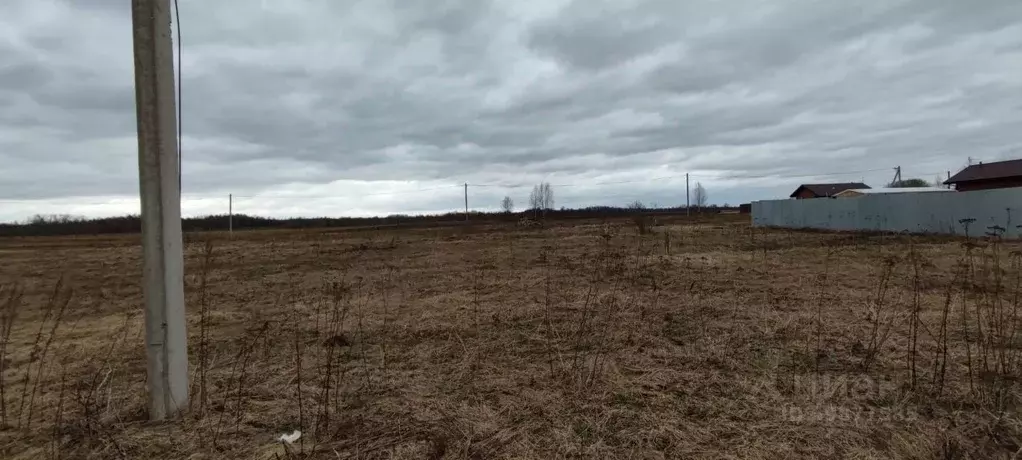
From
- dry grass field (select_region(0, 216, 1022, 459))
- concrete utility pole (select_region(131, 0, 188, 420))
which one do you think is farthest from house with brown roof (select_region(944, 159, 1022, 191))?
concrete utility pole (select_region(131, 0, 188, 420))

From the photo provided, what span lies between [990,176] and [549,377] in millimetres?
43928

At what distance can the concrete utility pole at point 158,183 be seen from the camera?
308 centimetres

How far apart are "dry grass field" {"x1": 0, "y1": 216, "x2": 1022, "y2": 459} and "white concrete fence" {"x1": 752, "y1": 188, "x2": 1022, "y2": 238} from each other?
1411 centimetres

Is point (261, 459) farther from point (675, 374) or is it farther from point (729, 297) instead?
point (729, 297)

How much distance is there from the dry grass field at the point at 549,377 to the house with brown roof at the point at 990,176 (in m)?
34.7

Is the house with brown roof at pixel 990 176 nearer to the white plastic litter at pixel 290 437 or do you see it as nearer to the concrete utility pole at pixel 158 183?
the white plastic litter at pixel 290 437

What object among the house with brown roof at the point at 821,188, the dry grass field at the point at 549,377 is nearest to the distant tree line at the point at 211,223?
the house with brown roof at the point at 821,188

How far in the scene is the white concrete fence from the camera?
776 inches

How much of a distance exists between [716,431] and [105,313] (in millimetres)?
8878

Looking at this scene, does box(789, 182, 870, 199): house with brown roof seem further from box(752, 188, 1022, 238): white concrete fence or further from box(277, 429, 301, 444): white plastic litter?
box(277, 429, 301, 444): white plastic litter

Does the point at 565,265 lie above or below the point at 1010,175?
below

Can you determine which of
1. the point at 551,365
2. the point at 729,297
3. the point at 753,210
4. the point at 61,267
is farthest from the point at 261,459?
the point at 753,210

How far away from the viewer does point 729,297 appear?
764cm

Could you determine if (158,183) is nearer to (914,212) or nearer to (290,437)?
(290,437)
